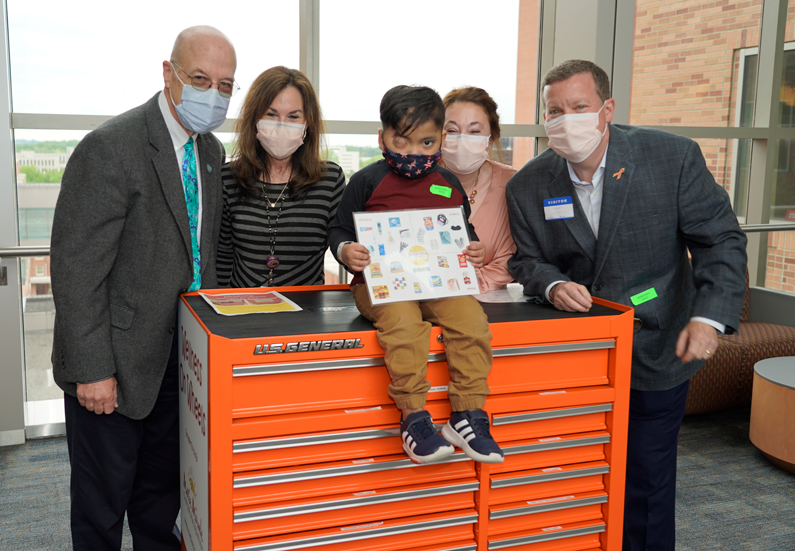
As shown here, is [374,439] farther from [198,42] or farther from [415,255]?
[198,42]

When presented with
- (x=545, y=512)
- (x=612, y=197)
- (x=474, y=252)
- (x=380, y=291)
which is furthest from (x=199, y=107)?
(x=545, y=512)

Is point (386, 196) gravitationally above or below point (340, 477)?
above

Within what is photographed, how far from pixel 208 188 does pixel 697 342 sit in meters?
1.64

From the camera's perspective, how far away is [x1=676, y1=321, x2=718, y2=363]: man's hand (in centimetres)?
188

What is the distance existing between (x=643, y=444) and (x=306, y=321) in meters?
1.26

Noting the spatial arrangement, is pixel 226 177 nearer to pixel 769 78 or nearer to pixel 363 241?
pixel 363 241

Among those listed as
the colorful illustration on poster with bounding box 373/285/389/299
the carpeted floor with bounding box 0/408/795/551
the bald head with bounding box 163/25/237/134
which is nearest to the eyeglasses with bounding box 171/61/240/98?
the bald head with bounding box 163/25/237/134

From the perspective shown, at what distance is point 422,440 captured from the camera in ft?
5.10

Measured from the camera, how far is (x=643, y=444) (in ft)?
7.09

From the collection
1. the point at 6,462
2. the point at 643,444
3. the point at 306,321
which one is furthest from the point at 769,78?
the point at 6,462

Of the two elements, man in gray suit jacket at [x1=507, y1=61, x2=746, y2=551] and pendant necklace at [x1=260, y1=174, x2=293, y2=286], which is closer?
man in gray suit jacket at [x1=507, y1=61, x2=746, y2=551]

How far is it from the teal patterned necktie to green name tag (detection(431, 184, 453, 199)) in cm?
80

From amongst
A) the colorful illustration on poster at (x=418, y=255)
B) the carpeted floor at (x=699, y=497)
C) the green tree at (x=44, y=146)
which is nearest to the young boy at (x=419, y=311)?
the colorful illustration on poster at (x=418, y=255)

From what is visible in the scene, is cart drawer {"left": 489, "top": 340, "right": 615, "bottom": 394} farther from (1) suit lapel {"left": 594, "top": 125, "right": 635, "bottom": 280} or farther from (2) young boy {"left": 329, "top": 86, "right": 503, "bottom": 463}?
(1) suit lapel {"left": 594, "top": 125, "right": 635, "bottom": 280}
